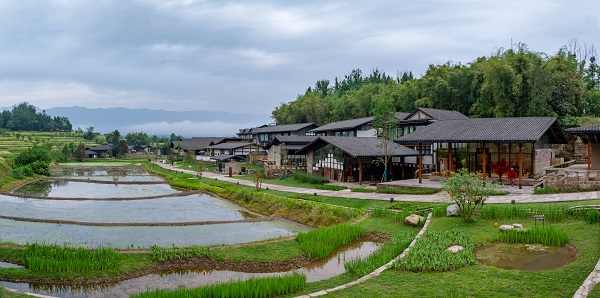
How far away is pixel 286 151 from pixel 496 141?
79.9 ft

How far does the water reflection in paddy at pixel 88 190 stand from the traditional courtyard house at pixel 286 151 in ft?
39.1

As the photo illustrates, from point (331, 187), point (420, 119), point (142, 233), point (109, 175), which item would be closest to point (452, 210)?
point (331, 187)

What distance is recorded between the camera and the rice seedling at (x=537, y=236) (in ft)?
40.9

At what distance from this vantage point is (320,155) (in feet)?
117

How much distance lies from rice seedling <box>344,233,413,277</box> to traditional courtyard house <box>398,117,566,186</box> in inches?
521

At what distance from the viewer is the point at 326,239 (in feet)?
49.8

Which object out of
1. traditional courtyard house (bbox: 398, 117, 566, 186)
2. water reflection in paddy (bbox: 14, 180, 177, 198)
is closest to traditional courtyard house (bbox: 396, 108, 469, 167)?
traditional courtyard house (bbox: 398, 117, 566, 186)

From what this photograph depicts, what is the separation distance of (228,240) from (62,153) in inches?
2865

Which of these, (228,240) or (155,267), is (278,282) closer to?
(155,267)

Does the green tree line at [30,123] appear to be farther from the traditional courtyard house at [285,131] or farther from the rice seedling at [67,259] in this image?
the rice seedling at [67,259]

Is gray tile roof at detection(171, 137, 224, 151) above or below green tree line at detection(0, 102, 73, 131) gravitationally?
below

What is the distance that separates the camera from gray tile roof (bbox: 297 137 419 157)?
30627 millimetres

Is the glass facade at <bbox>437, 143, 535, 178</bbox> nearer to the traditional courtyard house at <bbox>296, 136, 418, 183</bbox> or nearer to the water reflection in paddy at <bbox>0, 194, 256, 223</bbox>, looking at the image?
the traditional courtyard house at <bbox>296, 136, 418, 183</bbox>

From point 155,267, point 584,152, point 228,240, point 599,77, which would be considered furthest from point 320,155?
point 599,77
